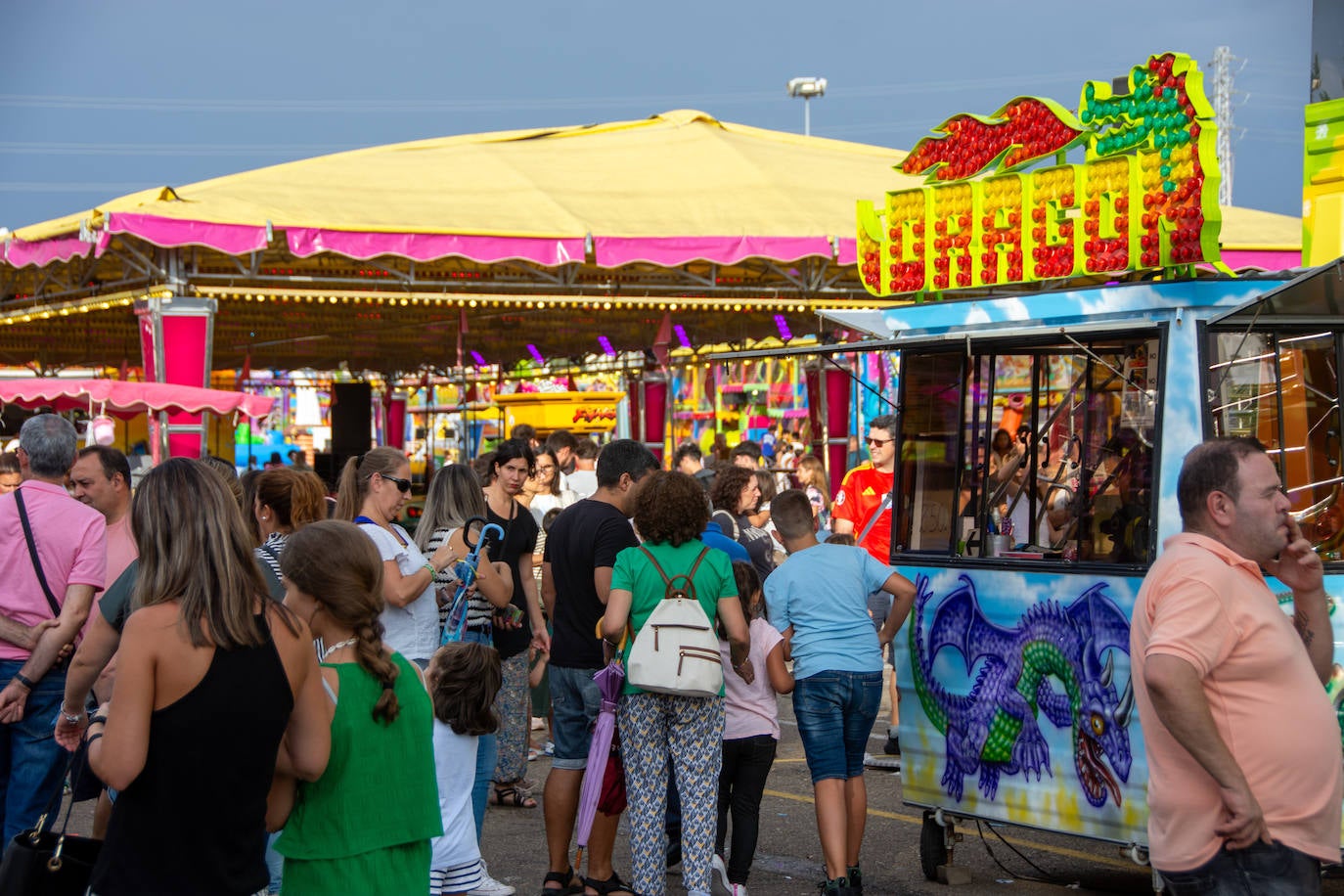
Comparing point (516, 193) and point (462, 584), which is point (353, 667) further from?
point (516, 193)

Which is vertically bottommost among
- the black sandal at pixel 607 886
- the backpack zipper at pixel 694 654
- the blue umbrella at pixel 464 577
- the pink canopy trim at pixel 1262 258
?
the black sandal at pixel 607 886

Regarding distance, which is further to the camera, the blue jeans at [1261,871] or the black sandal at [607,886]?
the black sandal at [607,886]

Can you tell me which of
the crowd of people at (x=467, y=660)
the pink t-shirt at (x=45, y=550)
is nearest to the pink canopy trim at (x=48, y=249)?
the crowd of people at (x=467, y=660)

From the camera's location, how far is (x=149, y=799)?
3125mm

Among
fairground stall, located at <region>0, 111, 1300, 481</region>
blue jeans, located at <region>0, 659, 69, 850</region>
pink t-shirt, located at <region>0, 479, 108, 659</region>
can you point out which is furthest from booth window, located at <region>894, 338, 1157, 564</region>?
fairground stall, located at <region>0, 111, 1300, 481</region>

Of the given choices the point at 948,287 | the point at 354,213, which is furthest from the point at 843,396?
the point at 948,287

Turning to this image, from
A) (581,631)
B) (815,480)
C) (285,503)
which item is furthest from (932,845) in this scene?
(815,480)

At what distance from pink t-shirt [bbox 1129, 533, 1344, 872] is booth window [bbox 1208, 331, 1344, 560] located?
2.41 metres

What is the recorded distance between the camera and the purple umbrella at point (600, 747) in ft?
19.1

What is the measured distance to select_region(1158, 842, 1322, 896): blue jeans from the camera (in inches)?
128

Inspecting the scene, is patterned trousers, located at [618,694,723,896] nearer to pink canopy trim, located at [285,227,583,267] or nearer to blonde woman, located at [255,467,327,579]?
blonde woman, located at [255,467,327,579]

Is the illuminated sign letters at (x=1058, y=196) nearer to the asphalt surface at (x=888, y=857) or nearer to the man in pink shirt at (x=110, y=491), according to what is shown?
the asphalt surface at (x=888, y=857)

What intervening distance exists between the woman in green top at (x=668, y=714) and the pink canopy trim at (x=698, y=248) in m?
10.1

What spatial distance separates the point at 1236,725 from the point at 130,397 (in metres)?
13.2
